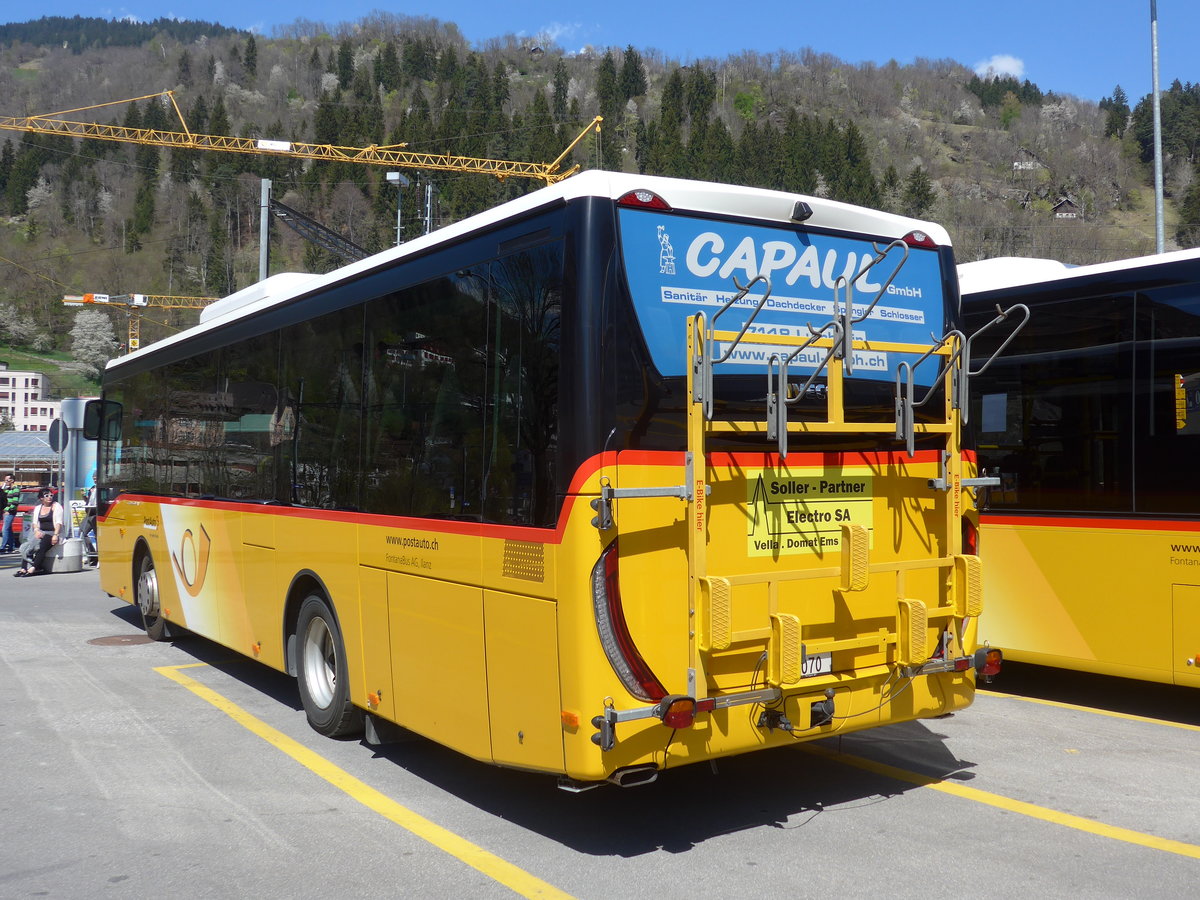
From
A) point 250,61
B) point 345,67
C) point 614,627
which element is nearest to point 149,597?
point 614,627

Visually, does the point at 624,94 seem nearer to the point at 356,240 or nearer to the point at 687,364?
the point at 356,240

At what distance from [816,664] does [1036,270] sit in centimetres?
463

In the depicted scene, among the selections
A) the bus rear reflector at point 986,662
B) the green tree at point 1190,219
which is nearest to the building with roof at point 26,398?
the green tree at point 1190,219

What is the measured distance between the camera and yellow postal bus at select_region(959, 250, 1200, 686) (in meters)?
7.17

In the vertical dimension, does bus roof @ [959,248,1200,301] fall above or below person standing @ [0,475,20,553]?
above

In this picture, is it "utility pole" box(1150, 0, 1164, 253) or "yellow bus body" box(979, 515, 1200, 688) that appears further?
"utility pole" box(1150, 0, 1164, 253)

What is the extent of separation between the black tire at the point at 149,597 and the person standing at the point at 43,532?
9.24m

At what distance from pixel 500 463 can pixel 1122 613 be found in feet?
15.9

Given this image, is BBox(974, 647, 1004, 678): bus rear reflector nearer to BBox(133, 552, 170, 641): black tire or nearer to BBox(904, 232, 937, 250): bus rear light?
BBox(904, 232, 937, 250): bus rear light

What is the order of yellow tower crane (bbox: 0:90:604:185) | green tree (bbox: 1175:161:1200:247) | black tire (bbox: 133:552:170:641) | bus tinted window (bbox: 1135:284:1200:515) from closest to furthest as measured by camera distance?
bus tinted window (bbox: 1135:284:1200:515) → black tire (bbox: 133:552:170:641) → green tree (bbox: 1175:161:1200:247) → yellow tower crane (bbox: 0:90:604:185)

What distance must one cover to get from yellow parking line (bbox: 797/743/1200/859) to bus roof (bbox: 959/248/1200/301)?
368cm

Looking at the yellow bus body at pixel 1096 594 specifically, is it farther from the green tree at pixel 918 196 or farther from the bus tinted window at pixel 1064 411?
the green tree at pixel 918 196

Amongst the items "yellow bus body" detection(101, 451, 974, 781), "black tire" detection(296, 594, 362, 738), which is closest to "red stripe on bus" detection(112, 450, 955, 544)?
"yellow bus body" detection(101, 451, 974, 781)

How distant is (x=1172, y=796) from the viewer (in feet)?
18.9
